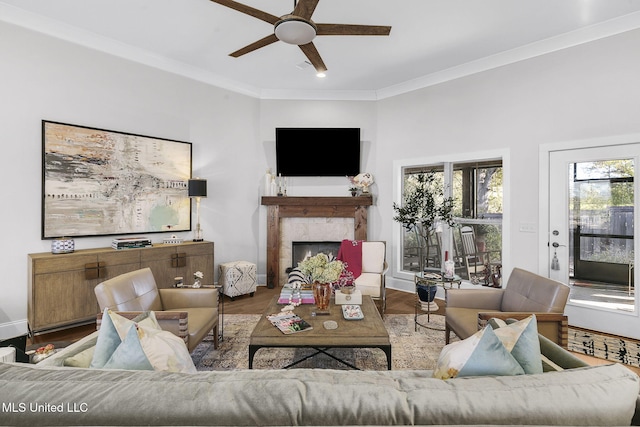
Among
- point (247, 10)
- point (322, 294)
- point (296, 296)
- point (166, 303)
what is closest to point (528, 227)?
point (322, 294)

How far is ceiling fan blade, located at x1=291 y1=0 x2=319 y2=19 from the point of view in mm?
2209

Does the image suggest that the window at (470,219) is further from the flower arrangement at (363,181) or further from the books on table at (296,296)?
the books on table at (296,296)

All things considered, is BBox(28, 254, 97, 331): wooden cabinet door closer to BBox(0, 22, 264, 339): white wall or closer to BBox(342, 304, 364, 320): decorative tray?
BBox(0, 22, 264, 339): white wall

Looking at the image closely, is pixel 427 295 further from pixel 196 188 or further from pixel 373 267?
pixel 196 188

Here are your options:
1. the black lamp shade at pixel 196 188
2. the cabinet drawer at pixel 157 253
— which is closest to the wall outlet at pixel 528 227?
the black lamp shade at pixel 196 188

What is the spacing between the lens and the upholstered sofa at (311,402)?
0.89 meters

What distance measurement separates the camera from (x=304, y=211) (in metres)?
5.32

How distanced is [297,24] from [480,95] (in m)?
3.11

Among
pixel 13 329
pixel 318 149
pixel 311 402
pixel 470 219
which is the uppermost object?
pixel 318 149

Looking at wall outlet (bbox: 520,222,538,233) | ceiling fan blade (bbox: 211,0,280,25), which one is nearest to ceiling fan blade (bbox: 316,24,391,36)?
ceiling fan blade (bbox: 211,0,280,25)

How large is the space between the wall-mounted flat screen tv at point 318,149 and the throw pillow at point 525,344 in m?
4.24

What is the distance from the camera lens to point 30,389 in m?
0.92

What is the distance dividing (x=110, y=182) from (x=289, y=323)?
3.03 meters

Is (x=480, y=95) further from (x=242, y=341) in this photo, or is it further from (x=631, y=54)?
(x=242, y=341)
